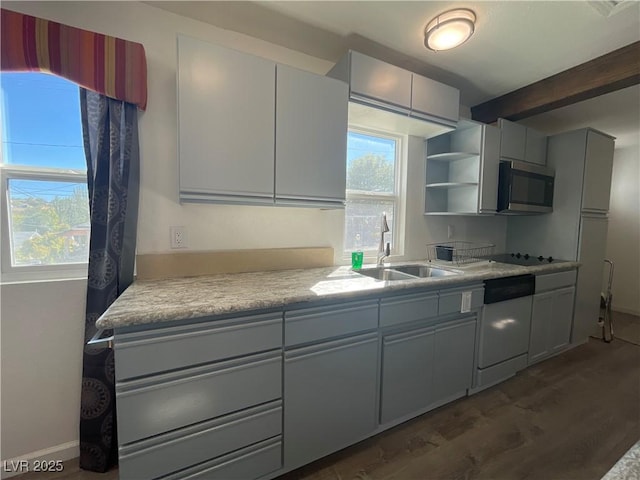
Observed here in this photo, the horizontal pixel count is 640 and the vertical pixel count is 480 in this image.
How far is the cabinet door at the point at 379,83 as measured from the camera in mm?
1678

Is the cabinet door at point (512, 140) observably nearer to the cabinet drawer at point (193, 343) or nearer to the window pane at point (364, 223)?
the window pane at point (364, 223)

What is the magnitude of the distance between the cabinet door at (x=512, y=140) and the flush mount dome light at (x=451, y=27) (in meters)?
1.19

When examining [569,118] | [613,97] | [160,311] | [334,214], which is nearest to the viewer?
[160,311]

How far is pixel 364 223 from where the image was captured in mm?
2318

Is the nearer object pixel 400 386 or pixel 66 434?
pixel 66 434

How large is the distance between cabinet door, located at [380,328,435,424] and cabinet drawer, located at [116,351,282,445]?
68 centimetres

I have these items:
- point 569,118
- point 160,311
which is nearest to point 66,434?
point 160,311

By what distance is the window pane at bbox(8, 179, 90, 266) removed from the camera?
135 centimetres

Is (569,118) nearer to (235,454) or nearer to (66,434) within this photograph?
(235,454)

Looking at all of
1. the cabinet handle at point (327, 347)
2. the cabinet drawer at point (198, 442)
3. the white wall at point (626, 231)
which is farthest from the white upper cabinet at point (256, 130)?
the white wall at point (626, 231)

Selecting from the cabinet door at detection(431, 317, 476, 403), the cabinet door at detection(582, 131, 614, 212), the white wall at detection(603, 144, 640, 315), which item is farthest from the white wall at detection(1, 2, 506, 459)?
the white wall at detection(603, 144, 640, 315)

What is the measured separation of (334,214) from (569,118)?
10.4 ft

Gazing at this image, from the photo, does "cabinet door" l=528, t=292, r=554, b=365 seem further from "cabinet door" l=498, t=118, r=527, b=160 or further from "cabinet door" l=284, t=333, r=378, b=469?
"cabinet door" l=284, t=333, r=378, b=469

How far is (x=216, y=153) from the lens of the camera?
1.39 metres
